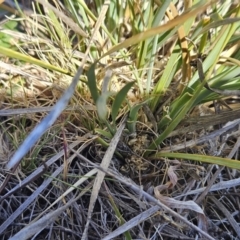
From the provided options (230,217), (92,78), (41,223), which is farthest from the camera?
(230,217)

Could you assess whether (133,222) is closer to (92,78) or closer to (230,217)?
(230,217)

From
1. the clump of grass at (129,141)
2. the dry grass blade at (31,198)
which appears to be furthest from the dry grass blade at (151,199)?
the dry grass blade at (31,198)

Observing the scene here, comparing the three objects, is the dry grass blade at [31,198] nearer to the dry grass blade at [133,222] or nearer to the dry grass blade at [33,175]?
the dry grass blade at [33,175]

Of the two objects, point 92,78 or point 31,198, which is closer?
point 92,78

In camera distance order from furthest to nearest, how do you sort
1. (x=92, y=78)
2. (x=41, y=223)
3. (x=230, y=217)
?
(x=230, y=217), (x=41, y=223), (x=92, y=78)

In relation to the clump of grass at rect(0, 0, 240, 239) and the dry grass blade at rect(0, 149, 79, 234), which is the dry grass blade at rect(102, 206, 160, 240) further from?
the dry grass blade at rect(0, 149, 79, 234)

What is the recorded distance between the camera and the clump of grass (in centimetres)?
79

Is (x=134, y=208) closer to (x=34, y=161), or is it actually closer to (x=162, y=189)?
→ (x=162, y=189)

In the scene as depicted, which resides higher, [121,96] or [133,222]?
[121,96]

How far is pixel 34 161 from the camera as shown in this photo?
85 cm

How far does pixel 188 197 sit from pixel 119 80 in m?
0.28

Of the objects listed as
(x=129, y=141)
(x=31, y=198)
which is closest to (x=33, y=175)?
(x=31, y=198)

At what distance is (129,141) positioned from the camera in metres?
0.85

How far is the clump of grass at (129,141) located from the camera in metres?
0.79
